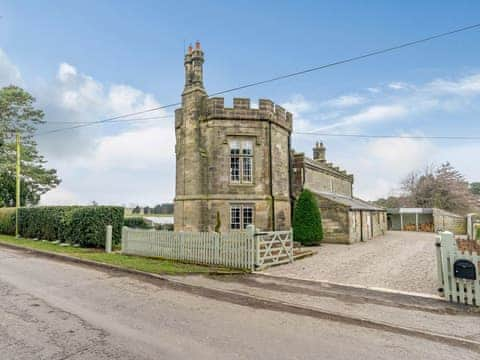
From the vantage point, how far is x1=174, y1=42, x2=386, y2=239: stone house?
15.3m

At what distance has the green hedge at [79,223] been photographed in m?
15.7

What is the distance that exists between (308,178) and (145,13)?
1473cm

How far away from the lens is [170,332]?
4.80 meters

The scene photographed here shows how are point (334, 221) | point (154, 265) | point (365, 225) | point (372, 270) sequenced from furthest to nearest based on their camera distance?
1. point (365, 225)
2. point (334, 221)
3. point (154, 265)
4. point (372, 270)

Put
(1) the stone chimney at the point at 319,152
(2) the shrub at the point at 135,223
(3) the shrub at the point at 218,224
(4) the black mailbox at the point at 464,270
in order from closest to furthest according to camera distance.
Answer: (4) the black mailbox at the point at 464,270
(3) the shrub at the point at 218,224
(2) the shrub at the point at 135,223
(1) the stone chimney at the point at 319,152

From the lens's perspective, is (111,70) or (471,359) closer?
(471,359)

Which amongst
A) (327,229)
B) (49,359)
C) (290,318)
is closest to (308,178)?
(327,229)

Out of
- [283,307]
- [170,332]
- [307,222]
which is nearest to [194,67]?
[307,222]

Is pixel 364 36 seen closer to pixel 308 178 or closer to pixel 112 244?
pixel 308 178

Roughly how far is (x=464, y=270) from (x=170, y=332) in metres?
6.47

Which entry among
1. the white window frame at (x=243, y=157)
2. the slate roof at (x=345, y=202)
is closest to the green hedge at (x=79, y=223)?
the white window frame at (x=243, y=157)

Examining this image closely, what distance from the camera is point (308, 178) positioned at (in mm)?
21562

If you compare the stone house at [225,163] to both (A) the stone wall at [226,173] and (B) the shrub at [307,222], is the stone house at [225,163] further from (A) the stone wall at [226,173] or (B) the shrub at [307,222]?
(B) the shrub at [307,222]

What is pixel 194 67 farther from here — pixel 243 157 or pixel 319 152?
pixel 319 152
